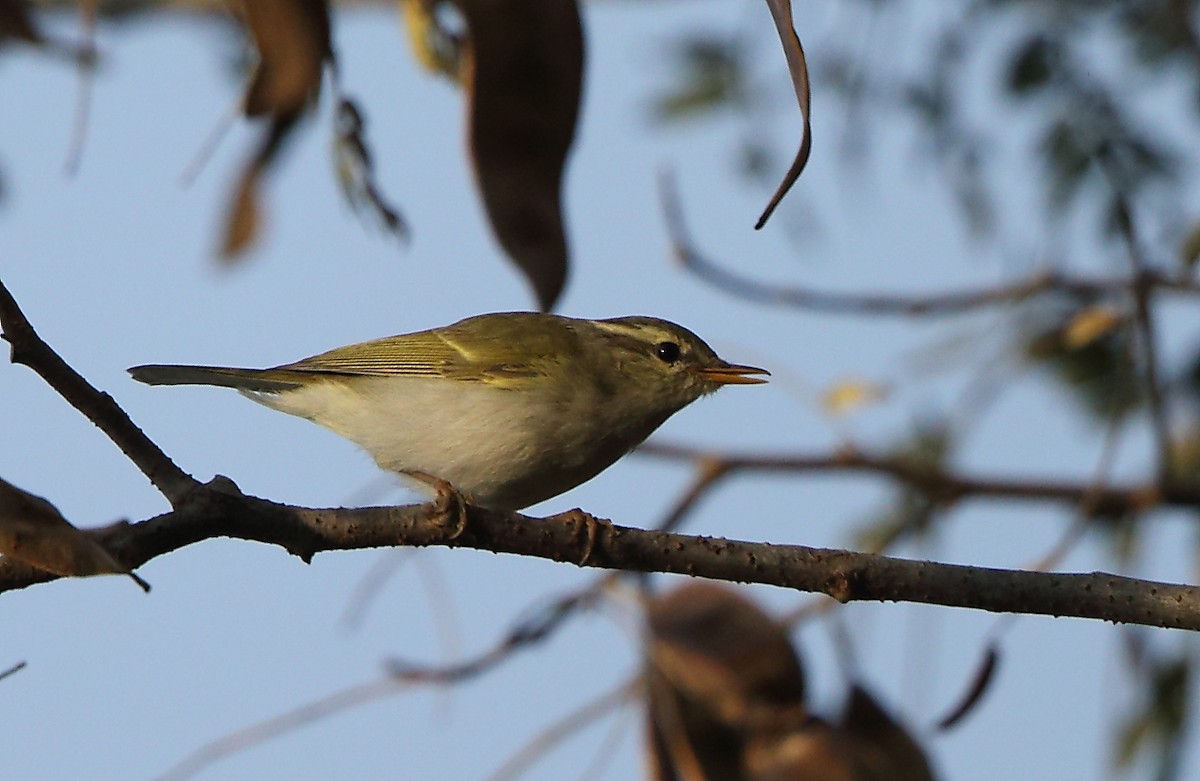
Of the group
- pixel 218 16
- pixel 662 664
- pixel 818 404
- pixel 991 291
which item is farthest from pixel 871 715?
pixel 218 16

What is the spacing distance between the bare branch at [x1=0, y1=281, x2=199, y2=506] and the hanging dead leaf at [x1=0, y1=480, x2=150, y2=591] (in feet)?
1.05

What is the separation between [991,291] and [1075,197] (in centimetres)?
46

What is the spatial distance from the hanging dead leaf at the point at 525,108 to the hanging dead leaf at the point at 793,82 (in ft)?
4.05

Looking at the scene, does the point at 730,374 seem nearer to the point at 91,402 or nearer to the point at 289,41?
the point at 289,41

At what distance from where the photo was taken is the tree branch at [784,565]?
240cm

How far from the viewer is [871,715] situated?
13.7 ft

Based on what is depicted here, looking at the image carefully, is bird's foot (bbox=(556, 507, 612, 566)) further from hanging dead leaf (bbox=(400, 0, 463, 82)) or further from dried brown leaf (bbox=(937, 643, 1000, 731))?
hanging dead leaf (bbox=(400, 0, 463, 82))

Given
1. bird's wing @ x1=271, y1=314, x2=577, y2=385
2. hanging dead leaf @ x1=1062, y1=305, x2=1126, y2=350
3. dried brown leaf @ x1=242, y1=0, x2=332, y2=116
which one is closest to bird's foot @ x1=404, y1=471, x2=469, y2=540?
dried brown leaf @ x1=242, y1=0, x2=332, y2=116

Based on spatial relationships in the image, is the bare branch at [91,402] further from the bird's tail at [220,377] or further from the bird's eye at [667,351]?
the bird's eye at [667,351]

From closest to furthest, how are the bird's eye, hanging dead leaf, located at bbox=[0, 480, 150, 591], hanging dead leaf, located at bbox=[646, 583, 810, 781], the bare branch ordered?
hanging dead leaf, located at bbox=[0, 480, 150, 591]
the bare branch
hanging dead leaf, located at bbox=[646, 583, 810, 781]
the bird's eye

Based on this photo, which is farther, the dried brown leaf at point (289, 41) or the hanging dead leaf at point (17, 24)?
the hanging dead leaf at point (17, 24)

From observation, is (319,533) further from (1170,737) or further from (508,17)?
(1170,737)

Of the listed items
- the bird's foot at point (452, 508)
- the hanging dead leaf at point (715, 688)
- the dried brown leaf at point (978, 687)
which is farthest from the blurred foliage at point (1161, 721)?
the bird's foot at point (452, 508)

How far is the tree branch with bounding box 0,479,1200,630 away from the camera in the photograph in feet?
7.88
